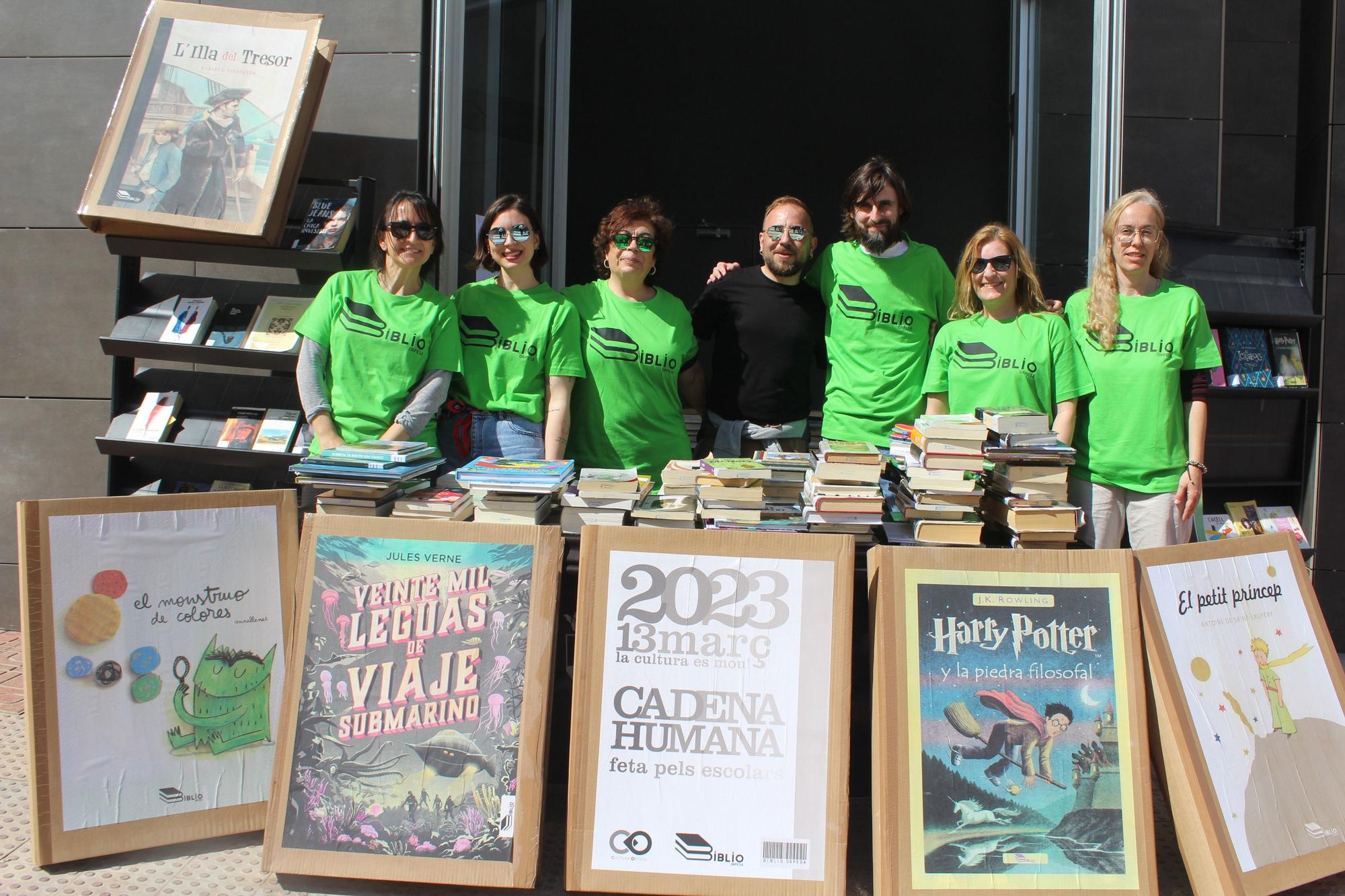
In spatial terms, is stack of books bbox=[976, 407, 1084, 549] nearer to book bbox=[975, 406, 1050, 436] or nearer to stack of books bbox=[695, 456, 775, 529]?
book bbox=[975, 406, 1050, 436]

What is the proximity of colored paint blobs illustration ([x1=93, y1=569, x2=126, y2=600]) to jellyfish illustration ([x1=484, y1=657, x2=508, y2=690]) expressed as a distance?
0.99 meters

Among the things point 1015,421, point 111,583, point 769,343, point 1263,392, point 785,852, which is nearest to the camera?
point 785,852

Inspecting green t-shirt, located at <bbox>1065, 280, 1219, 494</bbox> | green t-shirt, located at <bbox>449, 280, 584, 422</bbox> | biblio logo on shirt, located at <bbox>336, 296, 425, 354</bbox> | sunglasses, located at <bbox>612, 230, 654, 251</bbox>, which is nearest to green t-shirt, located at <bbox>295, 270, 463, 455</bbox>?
biblio logo on shirt, located at <bbox>336, 296, 425, 354</bbox>

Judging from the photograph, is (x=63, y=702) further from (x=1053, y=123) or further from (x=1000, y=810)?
(x=1053, y=123)

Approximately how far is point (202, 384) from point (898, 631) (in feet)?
10.0

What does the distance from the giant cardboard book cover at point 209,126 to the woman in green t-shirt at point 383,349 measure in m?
0.43

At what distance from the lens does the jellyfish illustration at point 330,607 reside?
2293 millimetres

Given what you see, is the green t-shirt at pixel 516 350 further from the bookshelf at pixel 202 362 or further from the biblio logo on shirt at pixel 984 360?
the biblio logo on shirt at pixel 984 360

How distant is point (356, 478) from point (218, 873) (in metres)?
1.05

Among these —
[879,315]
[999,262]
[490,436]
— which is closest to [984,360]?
[999,262]

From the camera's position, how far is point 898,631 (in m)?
2.20

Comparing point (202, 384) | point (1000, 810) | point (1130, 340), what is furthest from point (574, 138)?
point (1000, 810)

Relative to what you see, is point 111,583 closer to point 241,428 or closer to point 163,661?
point 163,661

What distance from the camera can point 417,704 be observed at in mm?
2242
